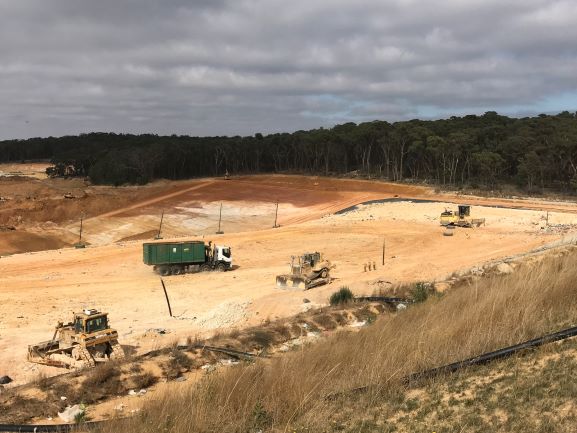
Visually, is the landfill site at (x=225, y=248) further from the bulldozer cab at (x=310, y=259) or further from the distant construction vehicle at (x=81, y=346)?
the bulldozer cab at (x=310, y=259)

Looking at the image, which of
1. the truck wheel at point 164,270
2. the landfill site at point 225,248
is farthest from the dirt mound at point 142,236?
the truck wheel at point 164,270

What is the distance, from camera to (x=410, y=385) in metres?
9.35

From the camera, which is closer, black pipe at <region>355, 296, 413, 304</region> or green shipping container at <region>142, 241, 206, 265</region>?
black pipe at <region>355, 296, 413, 304</region>

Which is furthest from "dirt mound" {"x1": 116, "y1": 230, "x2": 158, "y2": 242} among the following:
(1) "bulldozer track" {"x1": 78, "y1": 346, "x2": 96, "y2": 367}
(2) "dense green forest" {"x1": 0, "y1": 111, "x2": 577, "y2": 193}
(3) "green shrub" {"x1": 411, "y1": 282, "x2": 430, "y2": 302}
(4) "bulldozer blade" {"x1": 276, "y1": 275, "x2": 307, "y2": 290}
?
(3) "green shrub" {"x1": 411, "y1": 282, "x2": 430, "y2": 302}

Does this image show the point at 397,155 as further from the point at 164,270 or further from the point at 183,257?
the point at 164,270

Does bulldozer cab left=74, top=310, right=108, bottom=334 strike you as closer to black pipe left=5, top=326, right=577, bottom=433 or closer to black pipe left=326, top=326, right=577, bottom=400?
black pipe left=5, top=326, right=577, bottom=433

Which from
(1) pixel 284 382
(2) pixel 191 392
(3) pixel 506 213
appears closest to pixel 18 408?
(2) pixel 191 392

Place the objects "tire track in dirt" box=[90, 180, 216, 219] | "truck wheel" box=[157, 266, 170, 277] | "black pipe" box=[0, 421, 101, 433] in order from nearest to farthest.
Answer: "black pipe" box=[0, 421, 101, 433], "truck wheel" box=[157, 266, 170, 277], "tire track in dirt" box=[90, 180, 216, 219]

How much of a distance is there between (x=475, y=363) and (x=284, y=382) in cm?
337

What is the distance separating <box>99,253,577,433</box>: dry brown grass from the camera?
8914 millimetres

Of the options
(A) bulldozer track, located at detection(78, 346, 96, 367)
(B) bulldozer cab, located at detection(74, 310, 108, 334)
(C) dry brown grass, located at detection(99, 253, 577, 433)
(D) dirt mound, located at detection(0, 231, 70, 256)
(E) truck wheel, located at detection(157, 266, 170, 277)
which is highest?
(C) dry brown grass, located at detection(99, 253, 577, 433)

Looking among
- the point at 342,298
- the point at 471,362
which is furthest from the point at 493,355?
the point at 342,298

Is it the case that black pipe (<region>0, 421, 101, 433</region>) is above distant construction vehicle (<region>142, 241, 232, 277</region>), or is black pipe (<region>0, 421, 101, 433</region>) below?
above

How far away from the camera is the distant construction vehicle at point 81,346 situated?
21359 mm
